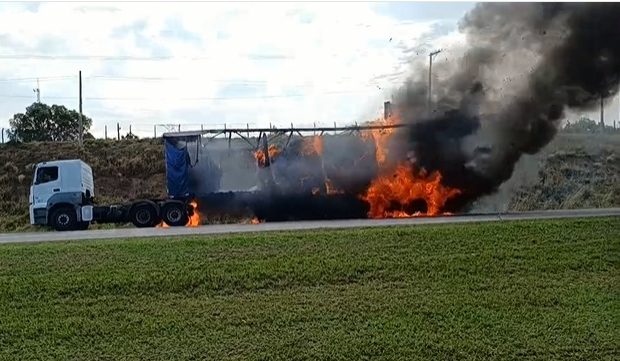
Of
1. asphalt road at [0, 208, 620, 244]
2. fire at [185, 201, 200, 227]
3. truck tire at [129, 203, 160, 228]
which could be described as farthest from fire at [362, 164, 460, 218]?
truck tire at [129, 203, 160, 228]

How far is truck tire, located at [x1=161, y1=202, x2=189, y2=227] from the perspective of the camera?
2217 cm

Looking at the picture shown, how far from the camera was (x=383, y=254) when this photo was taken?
38.1 ft

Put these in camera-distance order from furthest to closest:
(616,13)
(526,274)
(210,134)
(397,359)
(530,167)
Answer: (530,167) → (210,134) → (616,13) → (526,274) → (397,359)

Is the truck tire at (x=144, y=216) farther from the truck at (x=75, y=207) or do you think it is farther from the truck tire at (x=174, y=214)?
the truck tire at (x=174, y=214)

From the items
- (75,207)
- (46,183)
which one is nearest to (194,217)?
(75,207)

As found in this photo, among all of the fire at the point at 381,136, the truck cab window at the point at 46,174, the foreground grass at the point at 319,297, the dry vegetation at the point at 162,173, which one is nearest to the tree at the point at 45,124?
the dry vegetation at the point at 162,173

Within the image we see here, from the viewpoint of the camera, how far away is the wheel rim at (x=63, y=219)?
22.0 meters

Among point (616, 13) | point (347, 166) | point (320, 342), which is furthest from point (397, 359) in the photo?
point (616, 13)

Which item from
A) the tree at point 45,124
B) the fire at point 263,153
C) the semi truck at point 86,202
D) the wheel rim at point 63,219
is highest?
the tree at point 45,124

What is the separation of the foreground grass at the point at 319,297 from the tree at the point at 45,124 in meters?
37.1

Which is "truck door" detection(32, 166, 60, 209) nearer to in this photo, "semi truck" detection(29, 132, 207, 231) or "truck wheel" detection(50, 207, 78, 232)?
"semi truck" detection(29, 132, 207, 231)

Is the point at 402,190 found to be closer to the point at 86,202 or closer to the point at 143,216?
the point at 143,216

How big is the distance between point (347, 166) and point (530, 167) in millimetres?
8381

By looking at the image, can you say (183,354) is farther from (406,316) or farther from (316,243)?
(316,243)
